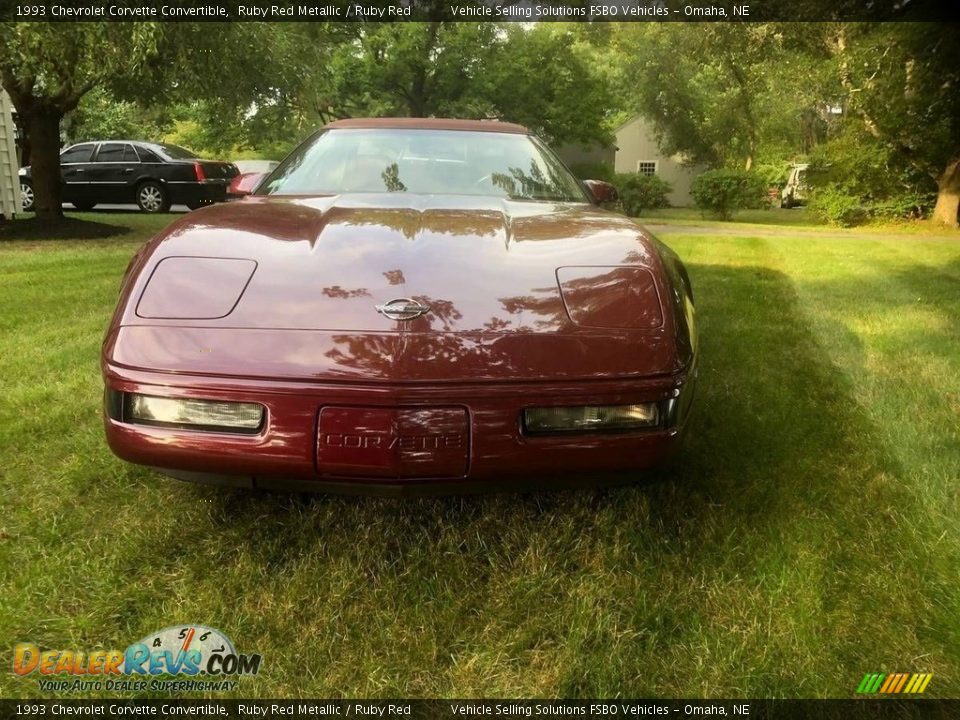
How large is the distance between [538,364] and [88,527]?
1.48 m

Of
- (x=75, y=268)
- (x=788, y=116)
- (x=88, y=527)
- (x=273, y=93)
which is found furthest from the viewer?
(x=788, y=116)

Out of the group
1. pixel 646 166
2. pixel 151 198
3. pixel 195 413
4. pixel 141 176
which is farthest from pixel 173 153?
pixel 646 166

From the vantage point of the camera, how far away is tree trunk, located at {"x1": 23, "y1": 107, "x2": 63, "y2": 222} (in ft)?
34.8

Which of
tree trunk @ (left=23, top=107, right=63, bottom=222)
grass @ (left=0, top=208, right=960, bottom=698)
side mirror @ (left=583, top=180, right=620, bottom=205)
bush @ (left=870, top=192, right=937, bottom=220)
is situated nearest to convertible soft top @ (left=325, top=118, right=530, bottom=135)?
side mirror @ (left=583, top=180, right=620, bottom=205)

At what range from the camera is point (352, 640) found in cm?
175

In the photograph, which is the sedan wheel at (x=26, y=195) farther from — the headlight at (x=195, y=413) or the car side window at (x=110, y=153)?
the headlight at (x=195, y=413)

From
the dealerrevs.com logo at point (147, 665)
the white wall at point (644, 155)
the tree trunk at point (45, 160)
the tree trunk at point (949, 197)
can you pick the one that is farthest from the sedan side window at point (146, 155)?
the white wall at point (644, 155)

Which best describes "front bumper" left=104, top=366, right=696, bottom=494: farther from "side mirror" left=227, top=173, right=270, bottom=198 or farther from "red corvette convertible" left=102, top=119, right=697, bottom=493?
"side mirror" left=227, top=173, right=270, bottom=198

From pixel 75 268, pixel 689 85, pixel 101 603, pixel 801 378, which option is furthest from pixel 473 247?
pixel 689 85

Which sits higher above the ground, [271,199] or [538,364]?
[271,199]

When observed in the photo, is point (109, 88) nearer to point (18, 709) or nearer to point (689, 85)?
point (18, 709)

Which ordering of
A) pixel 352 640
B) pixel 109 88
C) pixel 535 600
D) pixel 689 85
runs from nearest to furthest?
pixel 352 640, pixel 535 600, pixel 109 88, pixel 689 85

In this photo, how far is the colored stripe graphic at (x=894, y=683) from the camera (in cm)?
161

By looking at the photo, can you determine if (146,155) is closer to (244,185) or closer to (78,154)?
(78,154)
